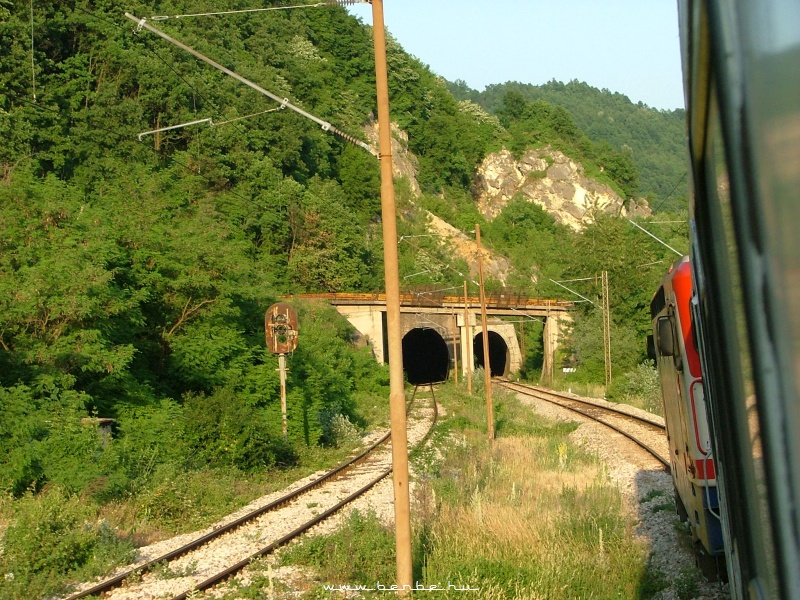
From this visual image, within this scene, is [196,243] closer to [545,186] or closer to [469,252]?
[469,252]

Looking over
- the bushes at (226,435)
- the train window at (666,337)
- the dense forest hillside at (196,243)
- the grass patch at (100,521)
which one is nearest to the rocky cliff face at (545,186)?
the dense forest hillside at (196,243)

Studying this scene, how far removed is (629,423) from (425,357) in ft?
178

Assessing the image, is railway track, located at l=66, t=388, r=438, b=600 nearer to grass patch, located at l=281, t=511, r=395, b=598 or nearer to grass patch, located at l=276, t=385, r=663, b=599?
grass patch, located at l=281, t=511, r=395, b=598

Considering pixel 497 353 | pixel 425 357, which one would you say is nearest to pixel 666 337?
pixel 497 353

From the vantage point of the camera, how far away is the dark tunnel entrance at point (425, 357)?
3076 inches

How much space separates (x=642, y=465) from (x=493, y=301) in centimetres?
4462

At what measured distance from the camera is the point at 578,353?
59031mm

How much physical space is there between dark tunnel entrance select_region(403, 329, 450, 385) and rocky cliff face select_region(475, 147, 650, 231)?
123 feet

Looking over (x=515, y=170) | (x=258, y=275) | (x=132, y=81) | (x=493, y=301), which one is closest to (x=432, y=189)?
(x=515, y=170)

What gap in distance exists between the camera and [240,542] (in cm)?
1358

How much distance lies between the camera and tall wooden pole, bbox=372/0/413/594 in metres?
9.00

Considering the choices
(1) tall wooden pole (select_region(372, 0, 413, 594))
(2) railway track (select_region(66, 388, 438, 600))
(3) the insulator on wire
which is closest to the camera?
(1) tall wooden pole (select_region(372, 0, 413, 594))

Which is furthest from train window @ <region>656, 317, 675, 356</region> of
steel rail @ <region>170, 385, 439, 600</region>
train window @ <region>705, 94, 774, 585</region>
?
train window @ <region>705, 94, 774, 585</region>

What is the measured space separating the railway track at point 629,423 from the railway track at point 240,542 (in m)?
6.50
